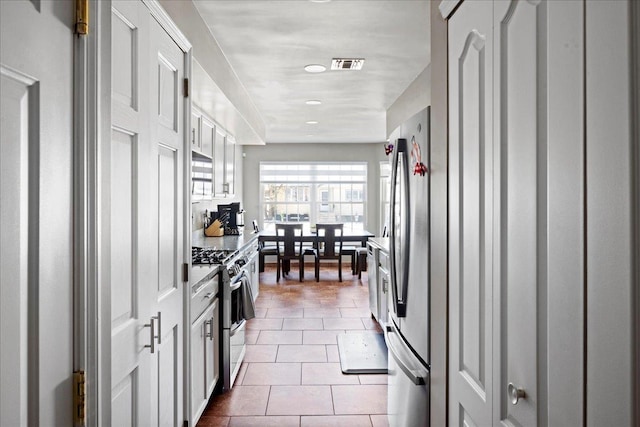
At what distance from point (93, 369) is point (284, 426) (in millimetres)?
1894

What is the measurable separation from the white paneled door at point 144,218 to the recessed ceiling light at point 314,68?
176 cm

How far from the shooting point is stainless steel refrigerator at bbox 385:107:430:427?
2.07 metres

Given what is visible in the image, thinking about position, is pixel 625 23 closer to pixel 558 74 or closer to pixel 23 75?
pixel 558 74

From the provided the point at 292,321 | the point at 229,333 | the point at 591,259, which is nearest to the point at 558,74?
the point at 591,259

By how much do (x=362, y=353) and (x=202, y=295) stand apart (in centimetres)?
199

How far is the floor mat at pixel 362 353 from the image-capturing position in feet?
12.2

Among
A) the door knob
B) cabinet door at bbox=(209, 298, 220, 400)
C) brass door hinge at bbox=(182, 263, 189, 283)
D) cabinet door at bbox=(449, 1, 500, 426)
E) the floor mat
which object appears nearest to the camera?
the door knob

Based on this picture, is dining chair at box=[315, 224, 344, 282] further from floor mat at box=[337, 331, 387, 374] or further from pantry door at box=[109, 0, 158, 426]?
pantry door at box=[109, 0, 158, 426]

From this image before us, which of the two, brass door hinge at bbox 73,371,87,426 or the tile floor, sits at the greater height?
brass door hinge at bbox 73,371,87,426

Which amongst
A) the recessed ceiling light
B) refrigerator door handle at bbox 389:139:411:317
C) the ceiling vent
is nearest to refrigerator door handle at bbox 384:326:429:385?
refrigerator door handle at bbox 389:139:411:317

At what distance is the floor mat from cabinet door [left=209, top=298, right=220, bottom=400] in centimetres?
109

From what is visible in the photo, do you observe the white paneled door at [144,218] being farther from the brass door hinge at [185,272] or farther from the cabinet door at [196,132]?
the cabinet door at [196,132]

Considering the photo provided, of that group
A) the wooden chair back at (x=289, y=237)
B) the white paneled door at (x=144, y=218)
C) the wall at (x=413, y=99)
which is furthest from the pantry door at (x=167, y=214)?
the wooden chair back at (x=289, y=237)

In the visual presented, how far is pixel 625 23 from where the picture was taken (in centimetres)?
70
